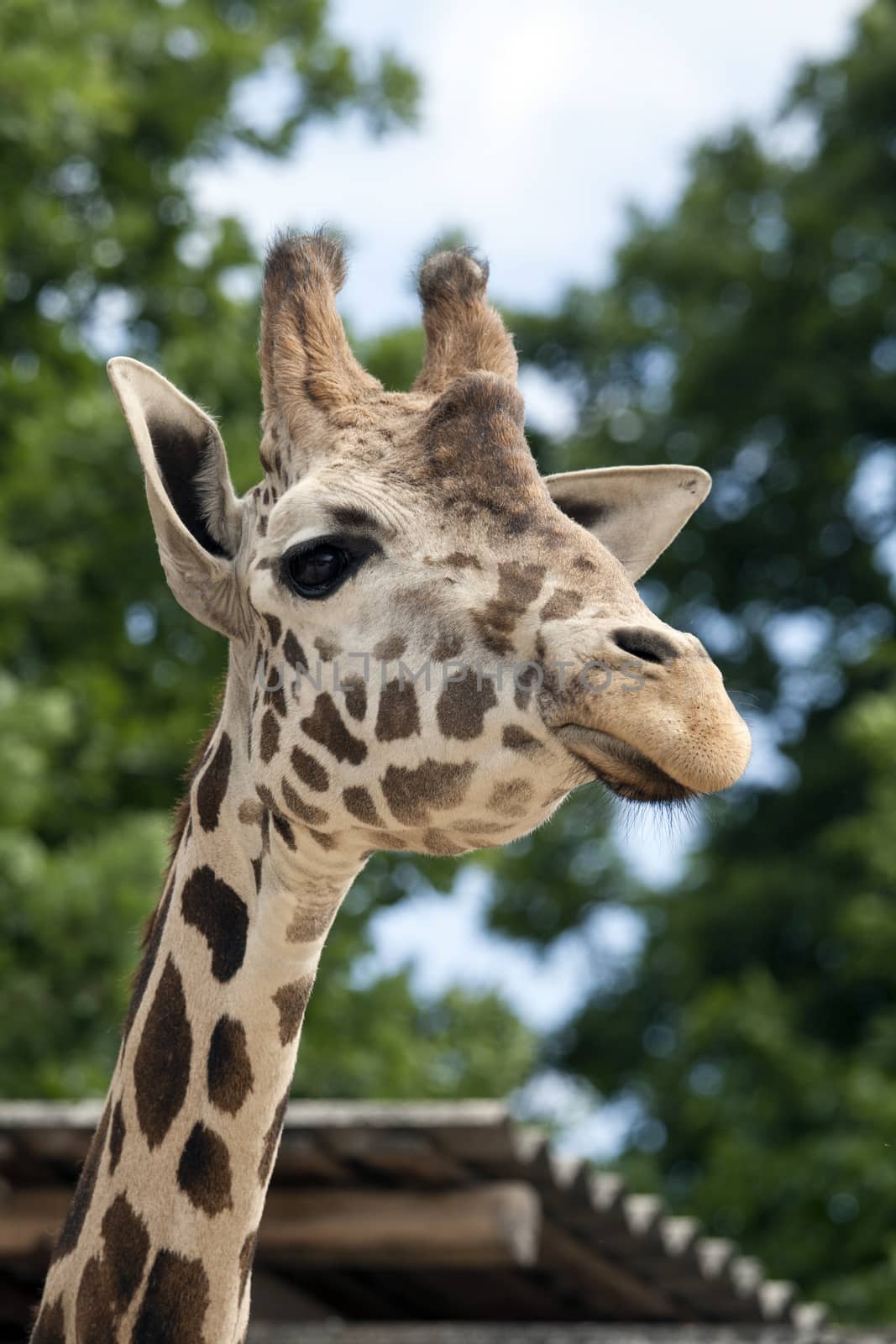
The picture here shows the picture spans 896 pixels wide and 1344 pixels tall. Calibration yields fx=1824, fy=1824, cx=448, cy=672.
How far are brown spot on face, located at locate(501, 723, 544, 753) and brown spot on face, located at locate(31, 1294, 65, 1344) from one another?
4.34ft

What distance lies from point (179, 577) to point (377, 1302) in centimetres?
508

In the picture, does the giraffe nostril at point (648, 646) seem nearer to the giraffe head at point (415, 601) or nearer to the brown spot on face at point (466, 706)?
the giraffe head at point (415, 601)

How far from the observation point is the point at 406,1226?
19.8 feet

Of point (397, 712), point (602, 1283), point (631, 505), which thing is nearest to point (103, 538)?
point (602, 1283)

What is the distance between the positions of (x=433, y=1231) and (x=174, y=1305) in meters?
3.09

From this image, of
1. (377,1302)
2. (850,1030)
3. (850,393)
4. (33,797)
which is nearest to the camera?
(377,1302)

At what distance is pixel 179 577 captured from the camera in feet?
10.5

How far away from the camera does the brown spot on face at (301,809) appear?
2.98m

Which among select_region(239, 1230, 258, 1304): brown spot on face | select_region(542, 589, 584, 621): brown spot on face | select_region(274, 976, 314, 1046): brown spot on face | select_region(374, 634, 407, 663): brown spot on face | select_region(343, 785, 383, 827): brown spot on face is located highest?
select_region(542, 589, 584, 621): brown spot on face

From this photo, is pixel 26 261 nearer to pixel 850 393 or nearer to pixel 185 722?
pixel 185 722

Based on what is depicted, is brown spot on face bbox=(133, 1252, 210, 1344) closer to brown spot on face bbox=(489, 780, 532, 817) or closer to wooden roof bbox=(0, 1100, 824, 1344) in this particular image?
brown spot on face bbox=(489, 780, 532, 817)

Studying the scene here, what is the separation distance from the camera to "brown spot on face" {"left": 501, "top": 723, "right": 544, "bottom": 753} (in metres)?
2.73

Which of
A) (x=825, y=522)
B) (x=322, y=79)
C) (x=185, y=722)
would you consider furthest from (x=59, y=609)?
(x=825, y=522)

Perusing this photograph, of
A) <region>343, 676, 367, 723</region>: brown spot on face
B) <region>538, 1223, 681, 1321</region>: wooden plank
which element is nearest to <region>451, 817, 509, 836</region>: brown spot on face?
<region>343, 676, 367, 723</region>: brown spot on face
